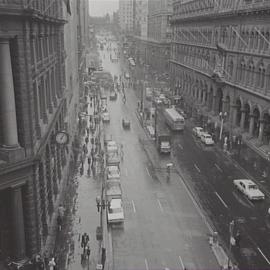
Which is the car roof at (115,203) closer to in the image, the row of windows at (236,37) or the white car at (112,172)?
the white car at (112,172)

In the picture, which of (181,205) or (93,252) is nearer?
(93,252)

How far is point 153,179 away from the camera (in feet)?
154

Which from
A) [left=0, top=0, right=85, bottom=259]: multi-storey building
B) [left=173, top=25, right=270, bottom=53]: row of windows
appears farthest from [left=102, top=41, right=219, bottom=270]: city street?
[left=173, top=25, right=270, bottom=53]: row of windows

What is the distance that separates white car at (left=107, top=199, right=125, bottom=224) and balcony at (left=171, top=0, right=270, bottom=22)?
3609 cm

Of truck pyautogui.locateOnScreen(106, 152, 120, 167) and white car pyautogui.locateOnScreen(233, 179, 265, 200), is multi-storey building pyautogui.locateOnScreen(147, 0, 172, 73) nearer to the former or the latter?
truck pyautogui.locateOnScreen(106, 152, 120, 167)

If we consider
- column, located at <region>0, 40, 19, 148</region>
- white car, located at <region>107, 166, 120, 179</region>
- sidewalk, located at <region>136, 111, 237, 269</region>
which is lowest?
sidewalk, located at <region>136, 111, 237, 269</region>

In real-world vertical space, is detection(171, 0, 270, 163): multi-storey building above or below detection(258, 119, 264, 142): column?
above

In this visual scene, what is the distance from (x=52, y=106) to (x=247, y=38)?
124 ft

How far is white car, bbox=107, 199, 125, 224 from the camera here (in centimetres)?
3525

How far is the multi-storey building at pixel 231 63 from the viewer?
191 feet

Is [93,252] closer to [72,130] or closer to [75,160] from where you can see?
[75,160]

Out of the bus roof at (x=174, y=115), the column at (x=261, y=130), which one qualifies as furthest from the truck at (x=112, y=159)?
the column at (x=261, y=130)

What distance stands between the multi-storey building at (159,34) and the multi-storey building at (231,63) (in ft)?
126

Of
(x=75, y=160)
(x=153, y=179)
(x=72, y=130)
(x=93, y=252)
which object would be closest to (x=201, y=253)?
(x=93, y=252)
